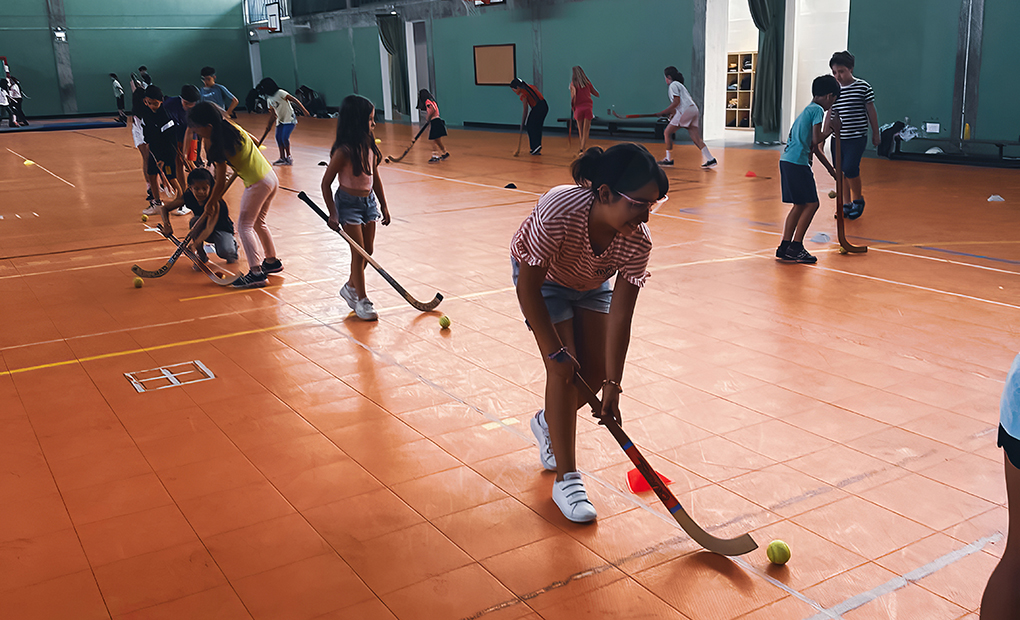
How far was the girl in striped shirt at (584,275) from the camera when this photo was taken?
9.00ft

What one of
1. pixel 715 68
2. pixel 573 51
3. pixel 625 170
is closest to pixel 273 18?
pixel 573 51

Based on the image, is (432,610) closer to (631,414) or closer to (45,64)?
(631,414)

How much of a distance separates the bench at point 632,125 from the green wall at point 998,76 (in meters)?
6.78

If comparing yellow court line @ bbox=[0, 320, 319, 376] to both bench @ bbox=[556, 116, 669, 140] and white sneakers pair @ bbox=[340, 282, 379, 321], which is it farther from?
bench @ bbox=[556, 116, 669, 140]

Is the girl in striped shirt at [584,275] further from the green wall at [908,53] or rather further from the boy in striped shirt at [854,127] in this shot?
the green wall at [908,53]

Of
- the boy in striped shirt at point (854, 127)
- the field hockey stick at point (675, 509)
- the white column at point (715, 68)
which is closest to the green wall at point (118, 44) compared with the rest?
the white column at point (715, 68)

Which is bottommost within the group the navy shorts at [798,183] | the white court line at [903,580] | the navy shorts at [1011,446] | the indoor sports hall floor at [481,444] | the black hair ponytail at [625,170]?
the white court line at [903,580]

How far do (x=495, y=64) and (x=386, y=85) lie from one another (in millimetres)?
5928

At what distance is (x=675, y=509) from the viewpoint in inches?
122

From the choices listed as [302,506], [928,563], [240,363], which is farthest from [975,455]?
[240,363]

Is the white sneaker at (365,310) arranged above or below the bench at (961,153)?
below

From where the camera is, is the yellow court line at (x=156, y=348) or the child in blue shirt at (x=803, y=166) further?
the child in blue shirt at (x=803, y=166)

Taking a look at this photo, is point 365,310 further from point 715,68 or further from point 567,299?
point 715,68

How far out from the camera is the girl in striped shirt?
2.74 m
